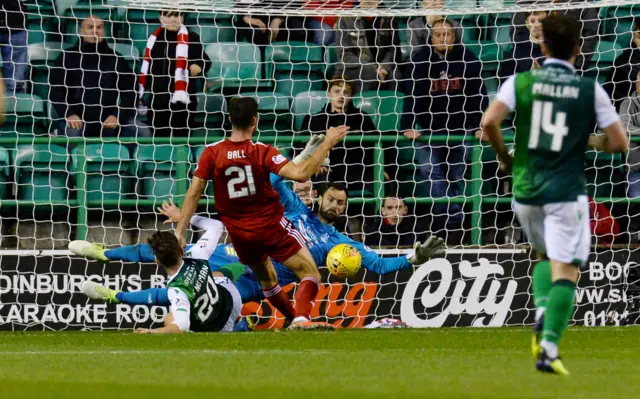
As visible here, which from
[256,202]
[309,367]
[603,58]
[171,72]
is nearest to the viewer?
[309,367]

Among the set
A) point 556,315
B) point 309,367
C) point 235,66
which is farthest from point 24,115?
point 556,315

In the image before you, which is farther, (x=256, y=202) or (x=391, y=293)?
(x=391, y=293)

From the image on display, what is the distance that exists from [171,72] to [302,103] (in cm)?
145

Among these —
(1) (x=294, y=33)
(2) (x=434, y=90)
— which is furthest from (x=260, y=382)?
(1) (x=294, y=33)

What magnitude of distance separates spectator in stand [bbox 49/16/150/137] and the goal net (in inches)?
0.9

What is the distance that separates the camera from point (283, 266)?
11.6m

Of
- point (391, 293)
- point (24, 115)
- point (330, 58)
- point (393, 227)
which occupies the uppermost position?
point (330, 58)

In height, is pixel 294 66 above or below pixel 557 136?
below

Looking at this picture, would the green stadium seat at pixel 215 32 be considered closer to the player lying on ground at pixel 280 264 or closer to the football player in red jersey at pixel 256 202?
the player lying on ground at pixel 280 264

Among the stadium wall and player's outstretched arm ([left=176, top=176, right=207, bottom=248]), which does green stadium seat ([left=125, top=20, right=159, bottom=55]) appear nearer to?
the stadium wall

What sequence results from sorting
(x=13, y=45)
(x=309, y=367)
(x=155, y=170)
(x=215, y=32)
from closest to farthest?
(x=309, y=367) → (x=155, y=170) → (x=13, y=45) → (x=215, y=32)

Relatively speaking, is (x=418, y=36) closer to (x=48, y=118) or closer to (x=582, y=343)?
(x=48, y=118)

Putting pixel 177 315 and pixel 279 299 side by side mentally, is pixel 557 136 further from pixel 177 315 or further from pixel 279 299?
pixel 279 299

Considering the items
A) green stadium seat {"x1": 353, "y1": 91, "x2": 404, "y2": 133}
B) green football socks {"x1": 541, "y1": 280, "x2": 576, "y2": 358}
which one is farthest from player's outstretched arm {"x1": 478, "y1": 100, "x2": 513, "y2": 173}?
green stadium seat {"x1": 353, "y1": 91, "x2": 404, "y2": 133}
